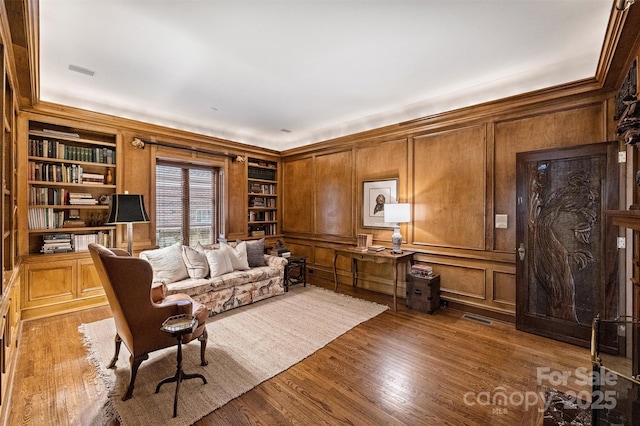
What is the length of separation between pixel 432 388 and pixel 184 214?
459cm

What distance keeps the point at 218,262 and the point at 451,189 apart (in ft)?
11.0

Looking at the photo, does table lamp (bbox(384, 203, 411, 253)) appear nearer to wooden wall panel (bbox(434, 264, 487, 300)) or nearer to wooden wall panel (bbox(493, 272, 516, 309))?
wooden wall panel (bbox(434, 264, 487, 300))

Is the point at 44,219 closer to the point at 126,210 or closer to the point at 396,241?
the point at 126,210

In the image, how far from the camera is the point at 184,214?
16.7 feet

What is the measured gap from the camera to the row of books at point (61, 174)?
3.54 meters

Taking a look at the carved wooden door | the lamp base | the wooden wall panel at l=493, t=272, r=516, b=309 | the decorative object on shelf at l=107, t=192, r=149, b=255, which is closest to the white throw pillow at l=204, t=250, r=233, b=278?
the decorative object on shelf at l=107, t=192, r=149, b=255

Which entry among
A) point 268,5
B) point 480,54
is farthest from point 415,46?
point 268,5

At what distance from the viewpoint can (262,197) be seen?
245 inches

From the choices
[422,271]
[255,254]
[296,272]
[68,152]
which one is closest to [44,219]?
[68,152]

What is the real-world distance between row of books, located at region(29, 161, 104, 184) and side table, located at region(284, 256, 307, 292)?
3043 millimetres

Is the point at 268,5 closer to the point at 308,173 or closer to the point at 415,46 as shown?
the point at 415,46

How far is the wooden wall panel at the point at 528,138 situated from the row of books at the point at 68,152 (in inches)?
209

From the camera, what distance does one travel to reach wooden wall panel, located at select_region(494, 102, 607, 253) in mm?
2969

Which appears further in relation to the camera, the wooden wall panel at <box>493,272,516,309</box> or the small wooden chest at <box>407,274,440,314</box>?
the small wooden chest at <box>407,274,440,314</box>
